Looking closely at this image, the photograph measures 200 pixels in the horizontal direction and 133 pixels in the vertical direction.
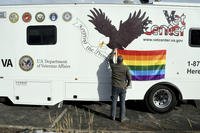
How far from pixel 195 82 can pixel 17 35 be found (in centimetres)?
551

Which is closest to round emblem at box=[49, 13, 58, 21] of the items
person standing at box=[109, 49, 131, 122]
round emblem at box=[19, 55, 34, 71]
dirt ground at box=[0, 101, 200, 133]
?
round emblem at box=[19, 55, 34, 71]

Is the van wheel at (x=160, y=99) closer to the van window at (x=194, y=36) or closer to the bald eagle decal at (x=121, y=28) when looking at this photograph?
the van window at (x=194, y=36)

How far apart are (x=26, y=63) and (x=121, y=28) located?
3010 mm

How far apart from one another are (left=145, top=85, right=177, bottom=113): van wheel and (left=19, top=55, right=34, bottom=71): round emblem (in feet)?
11.8

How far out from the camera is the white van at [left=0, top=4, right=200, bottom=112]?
1085cm

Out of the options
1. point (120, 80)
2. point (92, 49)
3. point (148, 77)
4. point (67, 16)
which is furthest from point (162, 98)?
point (67, 16)

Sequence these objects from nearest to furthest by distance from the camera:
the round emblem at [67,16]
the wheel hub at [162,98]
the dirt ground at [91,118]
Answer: the dirt ground at [91,118] < the round emblem at [67,16] < the wheel hub at [162,98]

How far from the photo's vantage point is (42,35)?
10922 millimetres

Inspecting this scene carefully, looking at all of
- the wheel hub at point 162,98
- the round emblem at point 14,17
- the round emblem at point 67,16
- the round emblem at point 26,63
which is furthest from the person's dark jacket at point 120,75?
the round emblem at point 14,17

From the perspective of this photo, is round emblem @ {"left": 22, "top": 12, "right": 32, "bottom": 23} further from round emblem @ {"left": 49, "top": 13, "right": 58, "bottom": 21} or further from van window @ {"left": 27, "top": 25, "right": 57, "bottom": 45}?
round emblem @ {"left": 49, "top": 13, "right": 58, "bottom": 21}

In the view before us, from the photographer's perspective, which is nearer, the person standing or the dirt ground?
the dirt ground

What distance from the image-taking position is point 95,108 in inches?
459

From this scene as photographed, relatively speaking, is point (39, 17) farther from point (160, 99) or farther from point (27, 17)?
point (160, 99)

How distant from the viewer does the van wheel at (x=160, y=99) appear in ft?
36.3
